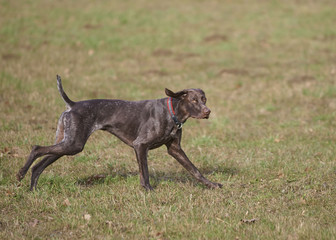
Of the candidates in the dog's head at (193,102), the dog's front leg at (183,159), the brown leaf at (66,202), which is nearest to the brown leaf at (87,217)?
the brown leaf at (66,202)

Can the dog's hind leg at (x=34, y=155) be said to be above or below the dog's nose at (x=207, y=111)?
below

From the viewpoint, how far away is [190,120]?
11633 mm

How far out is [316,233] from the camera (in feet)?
17.3

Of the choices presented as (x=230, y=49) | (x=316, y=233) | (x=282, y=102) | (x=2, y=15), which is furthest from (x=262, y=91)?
(x=2, y=15)

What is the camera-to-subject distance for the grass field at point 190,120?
19.4 ft

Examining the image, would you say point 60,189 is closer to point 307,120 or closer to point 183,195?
point 183,195

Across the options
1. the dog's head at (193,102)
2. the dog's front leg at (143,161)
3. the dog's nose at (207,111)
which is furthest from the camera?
the dog's front leg at (143,161)

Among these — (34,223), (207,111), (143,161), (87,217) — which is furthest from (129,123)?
(34,223)

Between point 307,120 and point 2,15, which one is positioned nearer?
point 307,120

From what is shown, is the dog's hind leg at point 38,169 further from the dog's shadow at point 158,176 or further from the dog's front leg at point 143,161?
the dog's front leg at point 143,161

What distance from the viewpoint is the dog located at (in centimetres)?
678

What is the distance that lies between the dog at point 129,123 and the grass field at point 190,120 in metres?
0.43

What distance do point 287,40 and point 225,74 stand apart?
17.9 ft

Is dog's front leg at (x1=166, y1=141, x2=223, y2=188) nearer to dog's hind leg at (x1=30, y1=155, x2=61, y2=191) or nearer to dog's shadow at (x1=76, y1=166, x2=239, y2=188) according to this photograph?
dog's shadow at (x1=76, y1=166, x2=239, y2=188)
